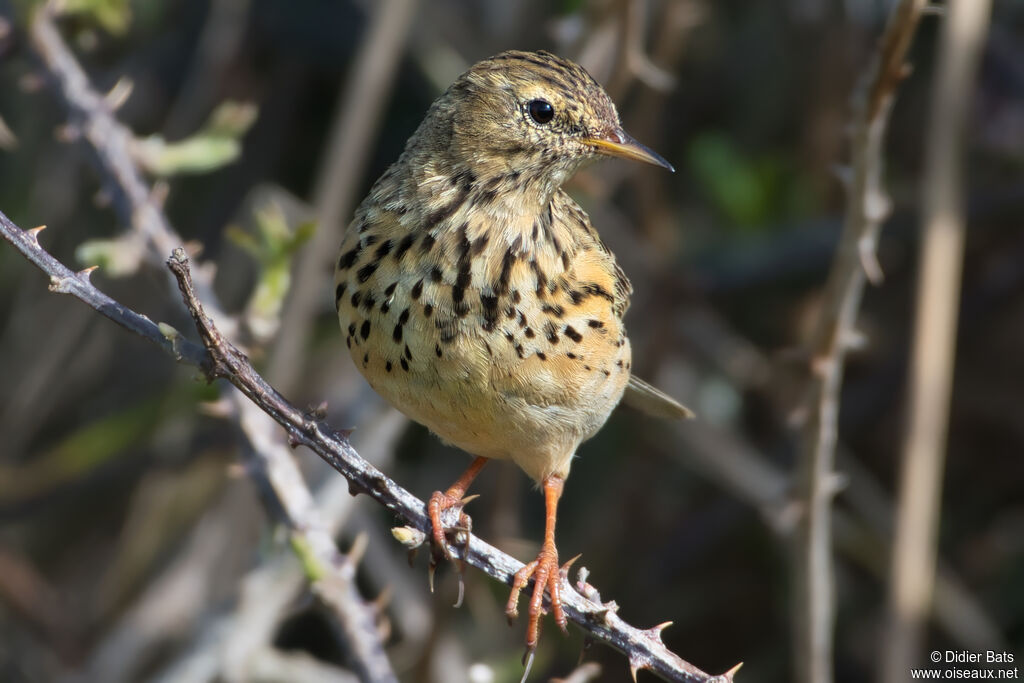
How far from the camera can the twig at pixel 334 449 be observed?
2.02 metres

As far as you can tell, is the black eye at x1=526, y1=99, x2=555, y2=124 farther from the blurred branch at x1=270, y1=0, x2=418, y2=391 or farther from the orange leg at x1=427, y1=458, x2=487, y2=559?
the blurred branch at x1=270, y1=0, x2=418, y2=391

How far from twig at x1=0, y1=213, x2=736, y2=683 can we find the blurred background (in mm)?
2511

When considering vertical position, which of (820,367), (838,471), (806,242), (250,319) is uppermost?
(806,242)

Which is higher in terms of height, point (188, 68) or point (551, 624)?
point (188, 68)

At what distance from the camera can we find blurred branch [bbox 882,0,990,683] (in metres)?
3.91

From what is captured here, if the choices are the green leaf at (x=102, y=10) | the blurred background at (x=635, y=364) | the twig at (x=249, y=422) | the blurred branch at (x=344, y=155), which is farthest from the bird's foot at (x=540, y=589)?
the green leaf at (x=102, y=10)

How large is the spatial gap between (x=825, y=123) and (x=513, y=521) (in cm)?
228

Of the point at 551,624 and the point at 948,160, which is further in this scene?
the point at 551,624

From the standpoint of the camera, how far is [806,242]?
5.33 meters

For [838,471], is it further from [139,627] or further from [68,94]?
[68,94]

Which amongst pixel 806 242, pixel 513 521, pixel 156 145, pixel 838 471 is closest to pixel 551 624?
pixel 513 521

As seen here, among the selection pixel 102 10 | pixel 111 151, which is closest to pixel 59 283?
pixel 111 151

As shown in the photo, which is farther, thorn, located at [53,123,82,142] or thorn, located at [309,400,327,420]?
thorn, located at [53,123,82,142]

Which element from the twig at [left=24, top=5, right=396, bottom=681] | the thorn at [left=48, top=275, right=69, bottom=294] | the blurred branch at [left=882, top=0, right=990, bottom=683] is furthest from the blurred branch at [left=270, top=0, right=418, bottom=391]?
Answer: the thorn at [left=48, top=275, right=69, bottom=294]
